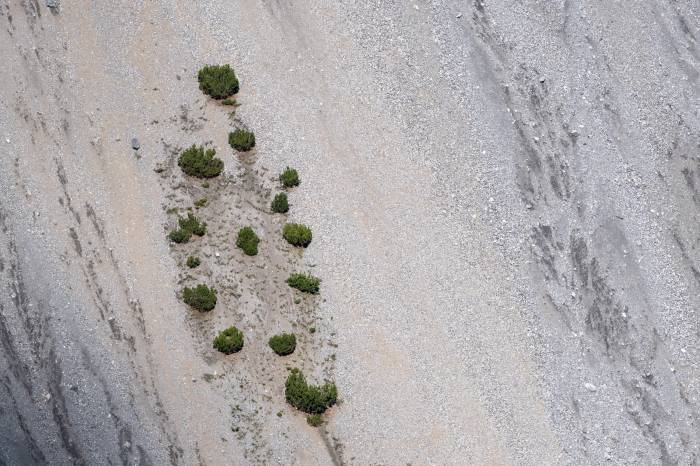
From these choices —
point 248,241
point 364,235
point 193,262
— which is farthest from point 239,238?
point 364,235

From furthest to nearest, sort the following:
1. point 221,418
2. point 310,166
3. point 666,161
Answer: point 666,161
point 310,166
point 221,418

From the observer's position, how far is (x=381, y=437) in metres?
37.2

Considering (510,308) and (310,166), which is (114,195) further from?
(510,308)

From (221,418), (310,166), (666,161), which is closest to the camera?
(221,418)

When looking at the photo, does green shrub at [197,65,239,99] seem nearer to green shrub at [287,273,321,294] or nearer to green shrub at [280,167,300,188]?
green shrub at [280,167,300,188]

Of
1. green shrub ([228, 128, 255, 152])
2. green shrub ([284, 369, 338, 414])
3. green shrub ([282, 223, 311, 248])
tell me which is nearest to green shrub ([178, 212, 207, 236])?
green shrub ([282, 223, 311, 248])

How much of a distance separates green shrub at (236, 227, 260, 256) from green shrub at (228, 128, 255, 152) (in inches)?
134

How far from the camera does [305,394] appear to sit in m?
36.5

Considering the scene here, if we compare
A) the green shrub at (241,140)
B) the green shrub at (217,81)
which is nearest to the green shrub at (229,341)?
the green shrub at (241,140)

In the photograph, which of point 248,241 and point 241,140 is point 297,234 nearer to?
point 248,241

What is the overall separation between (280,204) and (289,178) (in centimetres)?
117

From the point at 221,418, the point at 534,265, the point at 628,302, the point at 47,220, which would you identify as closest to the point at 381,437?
the point at 221,418

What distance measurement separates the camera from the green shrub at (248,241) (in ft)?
122

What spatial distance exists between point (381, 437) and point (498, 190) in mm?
11507
